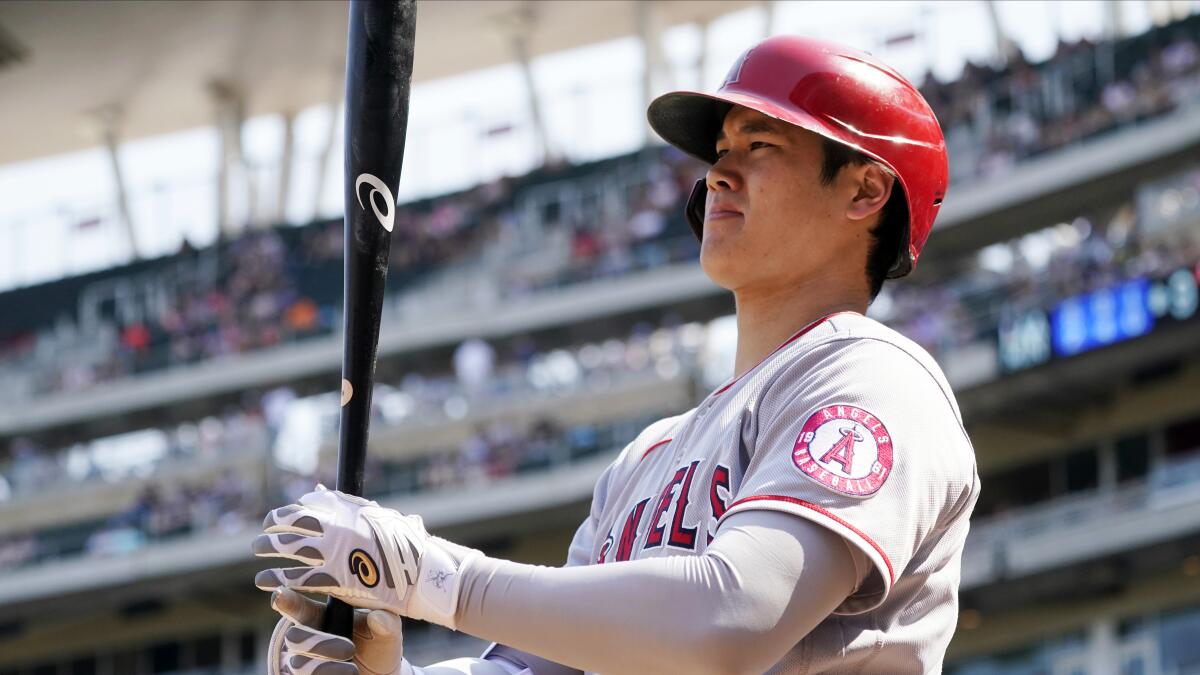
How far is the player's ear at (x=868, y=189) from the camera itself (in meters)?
2.69

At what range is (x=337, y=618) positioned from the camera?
2395 millimetres

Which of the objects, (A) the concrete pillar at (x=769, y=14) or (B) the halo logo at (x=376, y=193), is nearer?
(B) the halo logo at (x=376, y=193)

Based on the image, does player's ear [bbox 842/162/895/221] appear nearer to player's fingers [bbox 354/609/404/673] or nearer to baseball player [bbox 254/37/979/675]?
baseball player [bbox 254/37/979/675]

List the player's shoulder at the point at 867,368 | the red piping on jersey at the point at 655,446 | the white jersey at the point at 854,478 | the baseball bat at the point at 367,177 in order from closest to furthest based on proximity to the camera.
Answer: the white jersey at the point at 854,478, the player's shoulder at the point at 867,368, the baseball bat at the point at 367,177, the red piping on jersey at the point at 655,446

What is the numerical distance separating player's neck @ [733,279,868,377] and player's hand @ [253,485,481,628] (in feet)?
2.27

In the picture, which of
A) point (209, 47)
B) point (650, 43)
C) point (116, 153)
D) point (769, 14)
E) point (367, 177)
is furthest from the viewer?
point (116, 153)

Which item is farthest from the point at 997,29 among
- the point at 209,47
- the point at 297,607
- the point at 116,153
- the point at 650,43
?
the point at 297,607

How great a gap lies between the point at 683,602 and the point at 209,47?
118 ft

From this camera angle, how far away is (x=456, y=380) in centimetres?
2964

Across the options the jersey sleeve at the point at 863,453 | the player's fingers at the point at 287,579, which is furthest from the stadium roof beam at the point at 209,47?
the player's fingers at the point at 287,579

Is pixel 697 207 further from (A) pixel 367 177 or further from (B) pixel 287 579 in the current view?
(B) pixel 287 579

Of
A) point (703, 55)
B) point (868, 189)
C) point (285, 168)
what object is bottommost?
point (285, 168)

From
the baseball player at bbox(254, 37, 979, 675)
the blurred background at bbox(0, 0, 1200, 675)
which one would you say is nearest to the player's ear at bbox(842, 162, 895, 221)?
the baseball player at bbox(254, 37, 979, 675)

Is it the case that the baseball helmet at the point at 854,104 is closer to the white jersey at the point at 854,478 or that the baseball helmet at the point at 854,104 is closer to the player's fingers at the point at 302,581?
the white jersey at the point at 854,478
